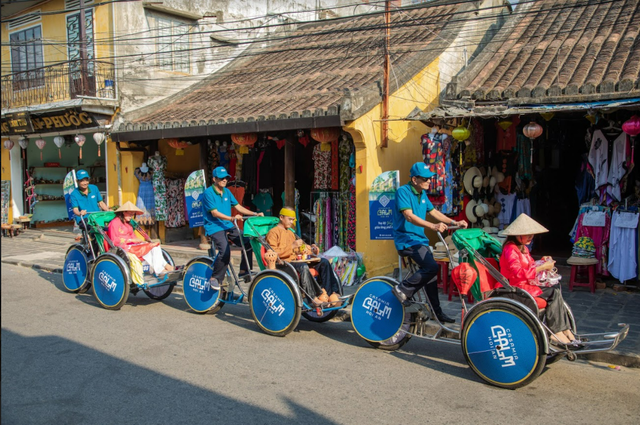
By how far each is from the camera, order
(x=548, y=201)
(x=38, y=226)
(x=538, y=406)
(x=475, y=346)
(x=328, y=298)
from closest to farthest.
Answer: (x=538, y=406), (x=475, y=346), (x=328, y=298), (x=548, y=201), (x=38, y=226)

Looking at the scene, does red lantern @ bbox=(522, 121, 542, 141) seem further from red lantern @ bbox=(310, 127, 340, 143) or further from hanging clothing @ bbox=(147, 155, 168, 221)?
hanging clothing @ bbox=(147, 155, 168, 221)

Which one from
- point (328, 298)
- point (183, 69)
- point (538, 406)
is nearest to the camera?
point (538, 406)

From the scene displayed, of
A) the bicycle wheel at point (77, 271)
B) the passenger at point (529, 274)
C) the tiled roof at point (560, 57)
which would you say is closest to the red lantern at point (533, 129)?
the tiled roof at point (560, 57)

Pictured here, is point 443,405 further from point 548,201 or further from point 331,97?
point 548,201

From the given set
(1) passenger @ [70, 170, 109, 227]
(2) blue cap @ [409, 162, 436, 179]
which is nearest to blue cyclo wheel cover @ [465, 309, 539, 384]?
(2) blue cap @ [409, 162, 436, 179]

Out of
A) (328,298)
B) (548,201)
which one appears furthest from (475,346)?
(548,201)

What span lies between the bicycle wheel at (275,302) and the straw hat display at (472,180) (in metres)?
4.69

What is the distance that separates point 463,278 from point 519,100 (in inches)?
188

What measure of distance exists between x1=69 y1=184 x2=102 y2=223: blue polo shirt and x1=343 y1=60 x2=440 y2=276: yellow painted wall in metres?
4.61

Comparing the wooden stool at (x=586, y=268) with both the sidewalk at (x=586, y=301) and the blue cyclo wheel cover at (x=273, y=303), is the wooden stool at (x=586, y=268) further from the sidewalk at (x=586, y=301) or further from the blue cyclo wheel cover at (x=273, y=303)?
the blue cyclo wheel cover at (x=273, y=303)

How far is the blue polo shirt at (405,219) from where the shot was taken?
6.01 m

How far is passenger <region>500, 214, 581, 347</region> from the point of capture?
201 inches

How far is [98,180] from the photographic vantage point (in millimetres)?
19594

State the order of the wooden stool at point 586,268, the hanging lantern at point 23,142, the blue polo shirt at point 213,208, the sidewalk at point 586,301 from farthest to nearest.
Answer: the hanging lantern at point 23,142, the wooden stool at point 586,268, the blue polo shirt at point 213,208, the sidewalk at point 586,301
